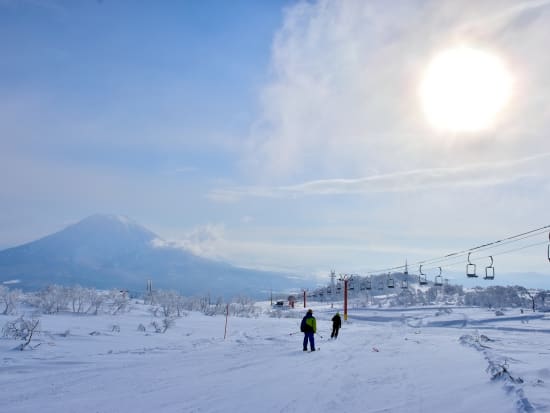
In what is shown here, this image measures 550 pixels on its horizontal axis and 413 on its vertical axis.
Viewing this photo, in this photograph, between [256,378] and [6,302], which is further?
[6,302]

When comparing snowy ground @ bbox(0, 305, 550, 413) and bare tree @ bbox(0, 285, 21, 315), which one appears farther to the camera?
bare tree @ bbox(0, 285, 21, 315)

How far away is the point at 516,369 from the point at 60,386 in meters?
13.0

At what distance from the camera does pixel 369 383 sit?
1243 cm

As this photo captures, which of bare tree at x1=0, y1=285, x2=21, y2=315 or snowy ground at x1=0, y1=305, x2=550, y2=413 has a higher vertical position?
bare tree at x1=0, y1=285, x2=21, y2=315

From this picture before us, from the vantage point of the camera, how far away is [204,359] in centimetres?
1719

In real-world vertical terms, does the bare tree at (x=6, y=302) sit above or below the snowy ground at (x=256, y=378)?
above

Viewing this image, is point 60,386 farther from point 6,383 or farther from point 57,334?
point 57,334

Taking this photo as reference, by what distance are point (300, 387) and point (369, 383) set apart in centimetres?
201

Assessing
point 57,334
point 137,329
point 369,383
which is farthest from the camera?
point 137,329

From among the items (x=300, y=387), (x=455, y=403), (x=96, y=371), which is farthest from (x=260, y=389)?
(x=96, y=371)

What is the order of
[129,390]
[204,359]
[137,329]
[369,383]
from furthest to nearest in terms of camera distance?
[137,329] < [204,359] < [369,383] < [129,390]

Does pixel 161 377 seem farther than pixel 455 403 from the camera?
Yes

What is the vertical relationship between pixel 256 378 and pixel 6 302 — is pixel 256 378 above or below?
below

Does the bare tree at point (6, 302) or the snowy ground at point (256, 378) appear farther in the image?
the bare tree at point (6, 302)
